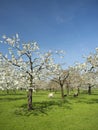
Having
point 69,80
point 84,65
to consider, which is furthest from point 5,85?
point 69,80

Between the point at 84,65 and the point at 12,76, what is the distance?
2091 centimetres

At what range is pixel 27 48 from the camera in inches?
1203

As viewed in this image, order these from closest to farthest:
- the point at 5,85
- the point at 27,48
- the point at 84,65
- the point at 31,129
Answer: the point at 31,129, the point at 5,85, the point at 27,48, the point at 84,65

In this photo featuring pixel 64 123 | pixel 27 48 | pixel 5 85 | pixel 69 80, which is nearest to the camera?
pixel 64 123

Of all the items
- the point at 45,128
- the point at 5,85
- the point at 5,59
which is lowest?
the point at 45,128

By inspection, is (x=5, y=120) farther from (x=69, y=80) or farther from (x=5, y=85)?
(x=69, y=80)

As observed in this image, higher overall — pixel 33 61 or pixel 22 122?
pixel 33 61

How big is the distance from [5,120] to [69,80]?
159 feet

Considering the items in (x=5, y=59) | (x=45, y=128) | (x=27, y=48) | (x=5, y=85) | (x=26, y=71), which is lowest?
(x=45, y=128)

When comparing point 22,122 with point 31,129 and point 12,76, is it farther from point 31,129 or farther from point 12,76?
point 12,76

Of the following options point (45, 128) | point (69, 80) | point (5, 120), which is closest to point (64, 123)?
point (45, 128)

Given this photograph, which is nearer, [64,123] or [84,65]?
[64,123]

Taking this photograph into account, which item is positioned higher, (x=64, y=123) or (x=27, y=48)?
(x=27, y=48)

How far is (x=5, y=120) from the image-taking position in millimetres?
23000
